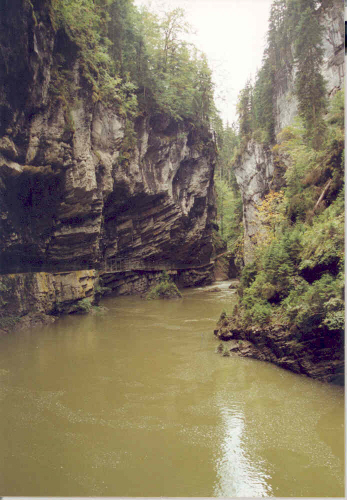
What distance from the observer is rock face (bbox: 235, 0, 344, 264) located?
26.5ft

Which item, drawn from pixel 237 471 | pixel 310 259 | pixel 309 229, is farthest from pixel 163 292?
pixel 237 471

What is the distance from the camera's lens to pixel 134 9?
16484 millimetres

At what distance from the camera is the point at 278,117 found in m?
20.0

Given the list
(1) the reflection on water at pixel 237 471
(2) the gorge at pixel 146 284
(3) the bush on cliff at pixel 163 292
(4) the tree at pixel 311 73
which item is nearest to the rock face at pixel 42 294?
(2) the gorge at pixel 146 284

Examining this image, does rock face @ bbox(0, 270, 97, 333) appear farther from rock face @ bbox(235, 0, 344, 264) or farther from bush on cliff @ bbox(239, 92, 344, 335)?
rock face @ bbox(235, 0, 344, 264)

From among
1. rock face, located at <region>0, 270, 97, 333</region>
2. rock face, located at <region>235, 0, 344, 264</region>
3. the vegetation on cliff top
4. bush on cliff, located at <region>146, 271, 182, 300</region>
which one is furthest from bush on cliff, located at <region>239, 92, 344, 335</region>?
bush on cliff, located at <region>146, 271, 182, 300</region>

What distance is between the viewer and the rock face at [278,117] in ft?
26.5

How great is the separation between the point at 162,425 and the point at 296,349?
133 inches

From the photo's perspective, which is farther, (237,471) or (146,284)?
(146,284)

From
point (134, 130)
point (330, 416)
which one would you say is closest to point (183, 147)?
point (134, 130)

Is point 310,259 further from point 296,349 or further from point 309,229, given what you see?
point 296,349

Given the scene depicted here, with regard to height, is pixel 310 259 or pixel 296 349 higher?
pixel 310 259

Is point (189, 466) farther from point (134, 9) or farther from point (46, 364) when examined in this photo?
point (134, 9)

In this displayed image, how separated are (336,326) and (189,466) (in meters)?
3.41
